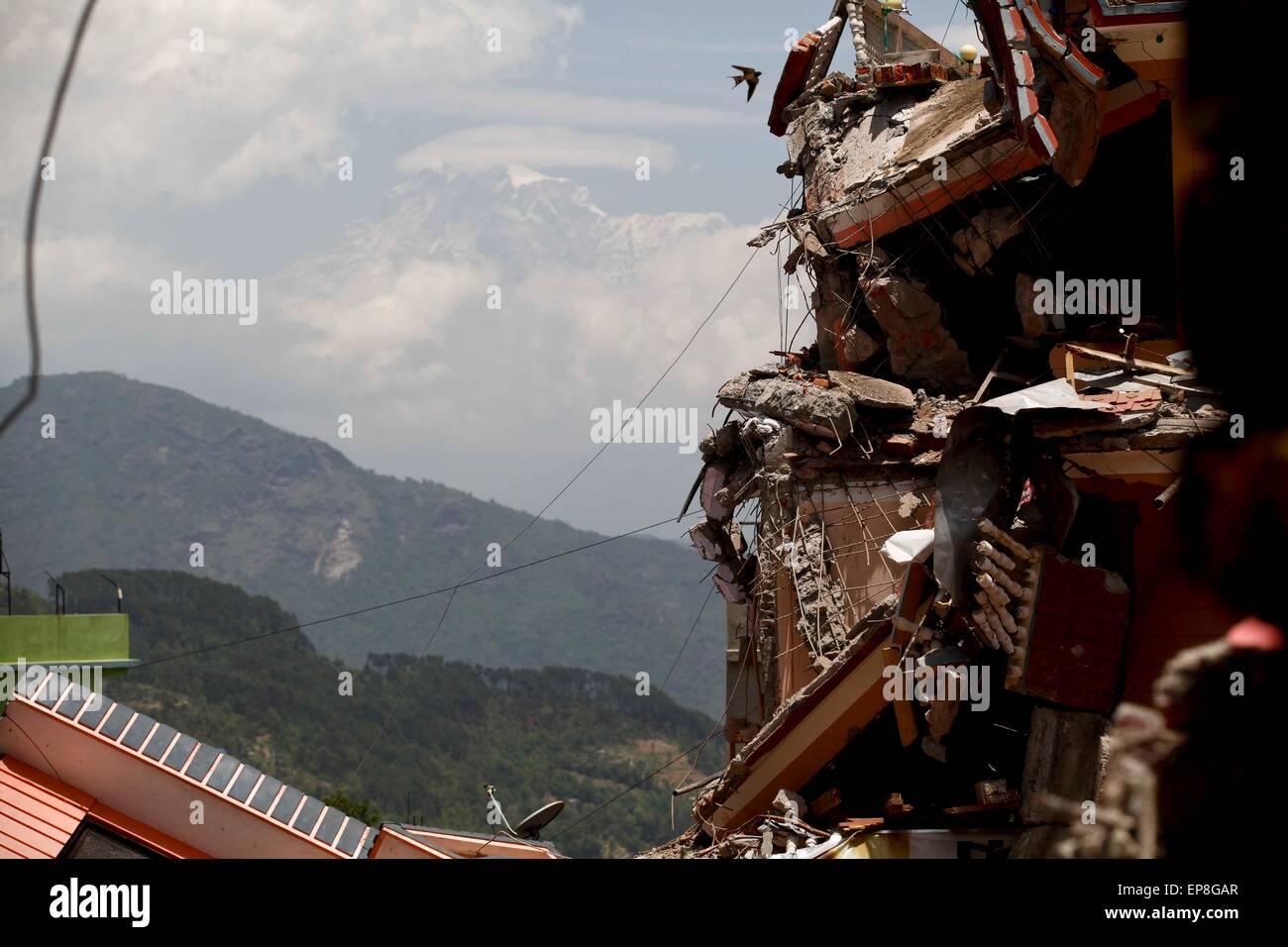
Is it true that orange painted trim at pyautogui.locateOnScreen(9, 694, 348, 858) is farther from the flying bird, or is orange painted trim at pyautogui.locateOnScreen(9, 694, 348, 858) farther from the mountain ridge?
the mountain ridge

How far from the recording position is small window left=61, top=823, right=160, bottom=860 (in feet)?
52.4

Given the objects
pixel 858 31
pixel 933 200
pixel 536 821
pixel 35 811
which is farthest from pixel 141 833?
pixel 858 31

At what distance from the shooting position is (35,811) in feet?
53.0

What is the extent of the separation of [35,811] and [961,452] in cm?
1010

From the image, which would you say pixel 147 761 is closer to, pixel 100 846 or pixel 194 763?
pixel 194 763

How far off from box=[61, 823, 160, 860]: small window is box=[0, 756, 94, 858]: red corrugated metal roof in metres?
0.10

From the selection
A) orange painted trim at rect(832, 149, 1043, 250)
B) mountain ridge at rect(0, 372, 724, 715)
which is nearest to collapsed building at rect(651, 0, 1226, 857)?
orange painted trim at rect(832, 149, 1043, 250)

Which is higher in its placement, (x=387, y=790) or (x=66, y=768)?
(x=66, y=768)

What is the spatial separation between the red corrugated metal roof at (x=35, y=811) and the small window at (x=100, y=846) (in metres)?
0.10

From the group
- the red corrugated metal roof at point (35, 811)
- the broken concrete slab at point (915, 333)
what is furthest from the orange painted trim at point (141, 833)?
the broken concrete slab at point (915, 333)

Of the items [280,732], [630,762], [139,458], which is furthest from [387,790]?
[139,458]
